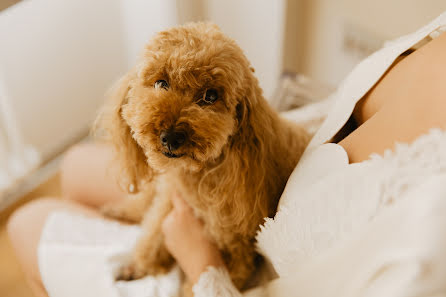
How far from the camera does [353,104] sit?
72 centimetres

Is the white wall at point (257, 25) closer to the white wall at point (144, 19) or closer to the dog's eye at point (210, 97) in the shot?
the white wall at point (144, 19)

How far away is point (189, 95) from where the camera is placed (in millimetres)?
766

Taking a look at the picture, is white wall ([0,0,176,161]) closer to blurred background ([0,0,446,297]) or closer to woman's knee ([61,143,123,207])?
blurred background ([0,0,446,297])

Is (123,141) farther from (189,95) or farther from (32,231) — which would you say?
(32,231)

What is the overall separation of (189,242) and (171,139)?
27 centimetres

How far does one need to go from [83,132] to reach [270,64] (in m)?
0.88

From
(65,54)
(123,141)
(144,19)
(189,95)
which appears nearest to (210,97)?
(189,95)

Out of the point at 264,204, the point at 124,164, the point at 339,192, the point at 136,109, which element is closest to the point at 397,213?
the point at 339,192

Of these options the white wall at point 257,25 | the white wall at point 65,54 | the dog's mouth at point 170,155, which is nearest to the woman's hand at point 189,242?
the dog's mouth at point 170,155

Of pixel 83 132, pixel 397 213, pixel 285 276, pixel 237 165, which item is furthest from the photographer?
pixel 83 132

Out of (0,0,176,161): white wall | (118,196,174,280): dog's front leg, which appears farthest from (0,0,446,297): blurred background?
(118,196,174,280): dog's front leg

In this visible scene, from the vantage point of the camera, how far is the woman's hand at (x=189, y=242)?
840 mm

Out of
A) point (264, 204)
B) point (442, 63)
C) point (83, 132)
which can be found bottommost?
point (83, 132)

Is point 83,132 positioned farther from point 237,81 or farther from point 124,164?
point 237,81
